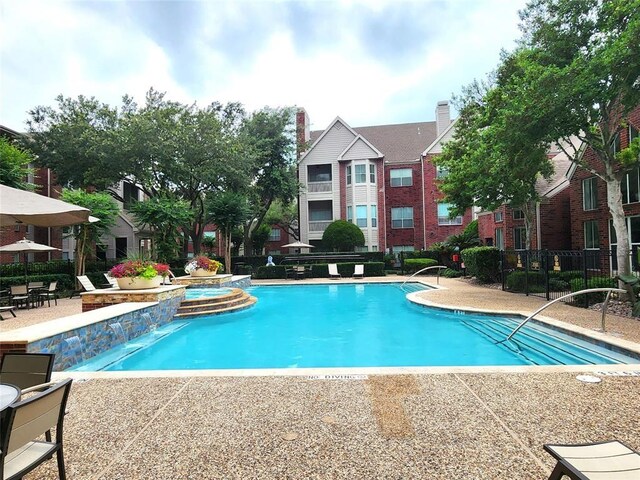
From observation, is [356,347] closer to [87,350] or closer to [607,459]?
[87,350]

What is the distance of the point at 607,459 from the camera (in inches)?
77.7

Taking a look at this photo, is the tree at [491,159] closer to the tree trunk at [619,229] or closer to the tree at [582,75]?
the tree at [582,75]

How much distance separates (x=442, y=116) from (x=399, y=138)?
13.6 ft

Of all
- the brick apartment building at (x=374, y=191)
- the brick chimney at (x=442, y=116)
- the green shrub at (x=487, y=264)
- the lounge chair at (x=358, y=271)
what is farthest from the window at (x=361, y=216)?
the green shrub at (x=487, y=264)

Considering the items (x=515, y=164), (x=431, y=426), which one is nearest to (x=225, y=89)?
(x=515, y=164)

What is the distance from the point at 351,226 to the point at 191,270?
14.2m

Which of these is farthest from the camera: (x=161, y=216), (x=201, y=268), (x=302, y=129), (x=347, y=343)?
(x=302, y=129)

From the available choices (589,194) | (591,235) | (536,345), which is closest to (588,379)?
(536,345)

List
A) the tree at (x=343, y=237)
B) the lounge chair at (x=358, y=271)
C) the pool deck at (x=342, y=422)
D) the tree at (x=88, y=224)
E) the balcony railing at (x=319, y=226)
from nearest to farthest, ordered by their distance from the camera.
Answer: the pool deck at (x=342, y=422) → the tree at (x=88, y=224) → the lounge chair at (x=358, y=271) → the tree at (x=343, y=237) → the balcony railing at (x=319, y=226)

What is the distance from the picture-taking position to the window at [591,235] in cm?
1756

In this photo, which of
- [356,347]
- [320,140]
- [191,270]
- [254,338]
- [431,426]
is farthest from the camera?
[320,140]

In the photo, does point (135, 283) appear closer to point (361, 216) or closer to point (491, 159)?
point (491, 159)

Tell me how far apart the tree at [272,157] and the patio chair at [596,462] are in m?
27.8

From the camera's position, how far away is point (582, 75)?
8.54 m
